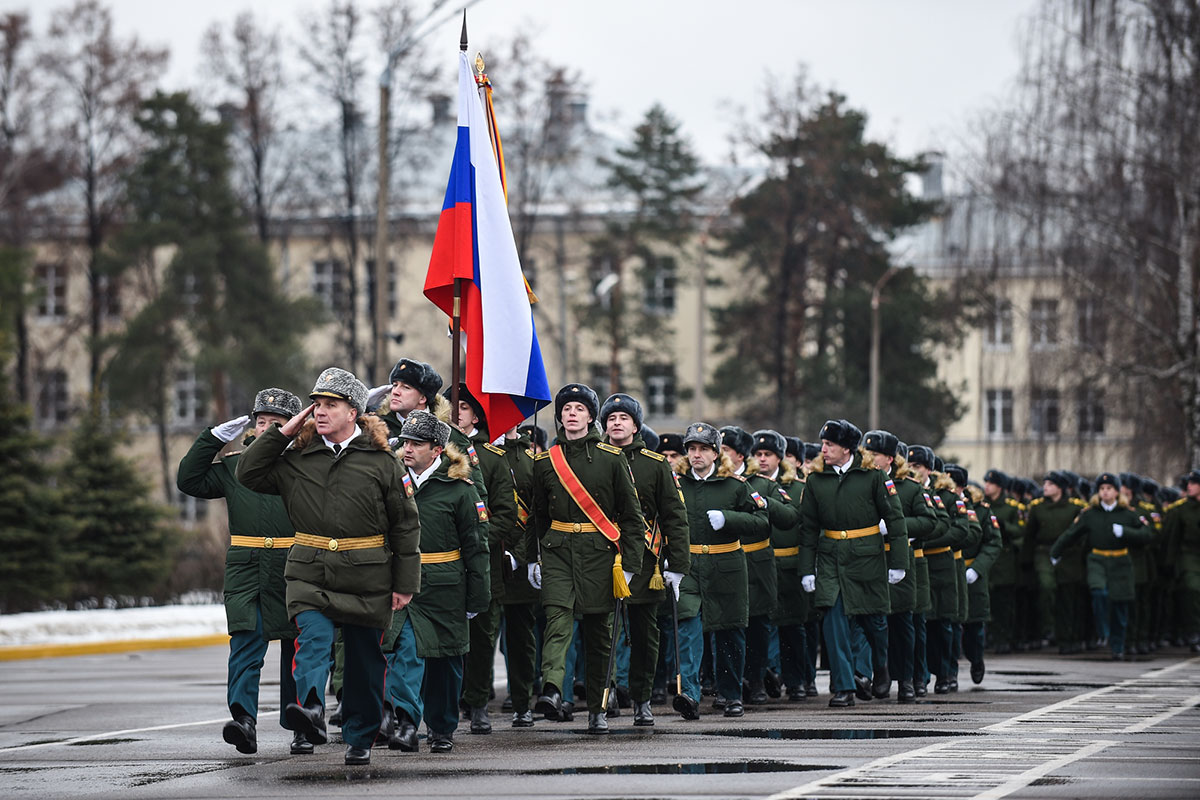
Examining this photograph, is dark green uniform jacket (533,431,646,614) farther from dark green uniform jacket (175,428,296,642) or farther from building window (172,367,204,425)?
building window (172,367,204,425)

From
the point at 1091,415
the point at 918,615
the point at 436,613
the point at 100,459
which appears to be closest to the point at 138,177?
the point at 100,459

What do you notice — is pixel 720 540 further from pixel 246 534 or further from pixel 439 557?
pixel 246 534

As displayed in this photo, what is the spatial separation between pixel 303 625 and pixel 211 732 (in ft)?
10.0

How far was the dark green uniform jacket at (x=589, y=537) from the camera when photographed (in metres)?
11.9

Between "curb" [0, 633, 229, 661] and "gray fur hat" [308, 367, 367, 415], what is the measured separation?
12602 mm

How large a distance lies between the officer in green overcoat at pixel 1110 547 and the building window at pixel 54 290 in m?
38.3

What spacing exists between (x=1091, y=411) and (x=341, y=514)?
27.5 m

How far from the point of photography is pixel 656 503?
12.4m

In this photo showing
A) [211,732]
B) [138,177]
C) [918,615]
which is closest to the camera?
[211,732]

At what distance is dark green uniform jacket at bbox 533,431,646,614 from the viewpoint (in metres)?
11.9

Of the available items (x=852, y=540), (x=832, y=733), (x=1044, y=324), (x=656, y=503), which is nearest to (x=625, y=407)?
(x=656, y=503)

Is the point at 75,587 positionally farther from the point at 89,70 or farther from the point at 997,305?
the point at 89,70

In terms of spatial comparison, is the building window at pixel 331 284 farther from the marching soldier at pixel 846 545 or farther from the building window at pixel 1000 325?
the marching soldier at pixel 846 545

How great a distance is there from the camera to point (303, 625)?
9906 mm
